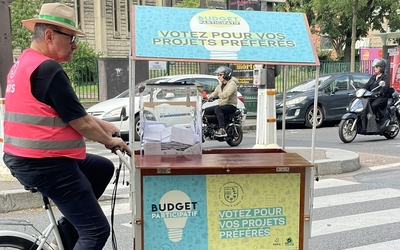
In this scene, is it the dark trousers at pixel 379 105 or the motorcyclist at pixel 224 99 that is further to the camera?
the dark trousers at pixel 379 105

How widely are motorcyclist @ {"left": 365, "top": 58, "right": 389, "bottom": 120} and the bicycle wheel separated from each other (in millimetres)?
9597

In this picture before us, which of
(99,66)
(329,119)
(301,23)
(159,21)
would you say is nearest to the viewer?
(159,21)

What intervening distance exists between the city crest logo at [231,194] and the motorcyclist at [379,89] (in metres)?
8.54

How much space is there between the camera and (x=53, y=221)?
311 cm

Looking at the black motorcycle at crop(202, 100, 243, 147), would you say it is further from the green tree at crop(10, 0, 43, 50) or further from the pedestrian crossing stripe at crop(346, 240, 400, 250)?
the green tree at crop(10, 0, 43, 50)

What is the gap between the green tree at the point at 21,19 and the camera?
2291 cm

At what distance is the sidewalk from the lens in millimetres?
6121

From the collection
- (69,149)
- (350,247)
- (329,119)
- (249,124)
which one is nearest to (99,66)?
(249,124)

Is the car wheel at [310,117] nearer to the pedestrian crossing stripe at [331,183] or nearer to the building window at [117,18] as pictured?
the pedestrian crossing stripe at [331,183]

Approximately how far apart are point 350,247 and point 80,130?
10.3 feet

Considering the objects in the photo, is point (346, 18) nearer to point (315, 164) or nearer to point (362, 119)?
point (362, 119)

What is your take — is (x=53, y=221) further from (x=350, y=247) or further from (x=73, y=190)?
(x=350, y=247)

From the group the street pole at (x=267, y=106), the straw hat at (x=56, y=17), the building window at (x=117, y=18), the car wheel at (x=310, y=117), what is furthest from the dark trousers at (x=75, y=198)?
the building window at (x=117, y=18)

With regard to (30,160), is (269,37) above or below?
above
